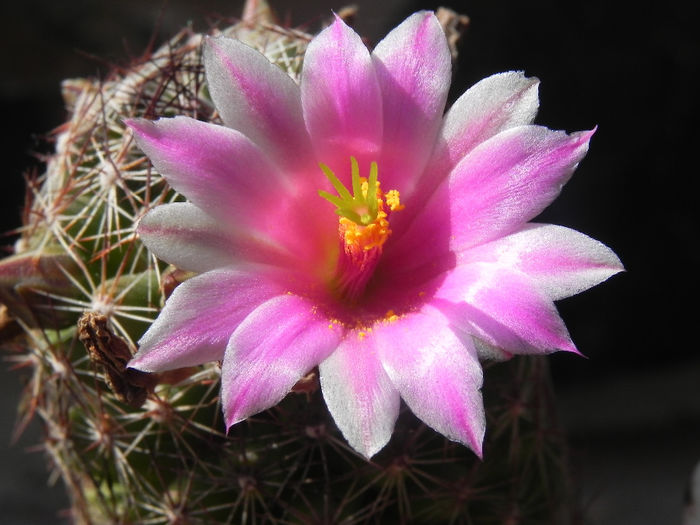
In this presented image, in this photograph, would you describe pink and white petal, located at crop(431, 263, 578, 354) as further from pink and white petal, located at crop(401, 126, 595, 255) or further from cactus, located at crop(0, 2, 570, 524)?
cactus, located at crop(0, 2, 570, 524)

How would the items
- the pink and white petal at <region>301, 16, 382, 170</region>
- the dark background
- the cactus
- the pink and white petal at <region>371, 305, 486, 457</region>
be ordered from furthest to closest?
the dark background, the cactus, the pink and white petal at <region>301, 16, 382, 170</region>, the pink and white petal at <region>371, 305, 486, 457</region>

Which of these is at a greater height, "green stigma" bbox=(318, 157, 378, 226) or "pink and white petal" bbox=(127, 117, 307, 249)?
"pink and white petal" bbox=(127, 117, 307, 249)

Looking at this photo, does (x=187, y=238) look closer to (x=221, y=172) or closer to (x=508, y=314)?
(x=221, y=172)

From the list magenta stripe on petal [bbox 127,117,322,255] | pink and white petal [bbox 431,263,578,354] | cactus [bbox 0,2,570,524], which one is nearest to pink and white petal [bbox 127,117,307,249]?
magenta stripe on petal [bbox 127,117,322,255]

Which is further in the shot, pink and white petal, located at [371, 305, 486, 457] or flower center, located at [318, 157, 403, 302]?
flower center, located at [318, 157, 403, 302]

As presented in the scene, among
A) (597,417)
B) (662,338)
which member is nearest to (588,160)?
(662,338)
